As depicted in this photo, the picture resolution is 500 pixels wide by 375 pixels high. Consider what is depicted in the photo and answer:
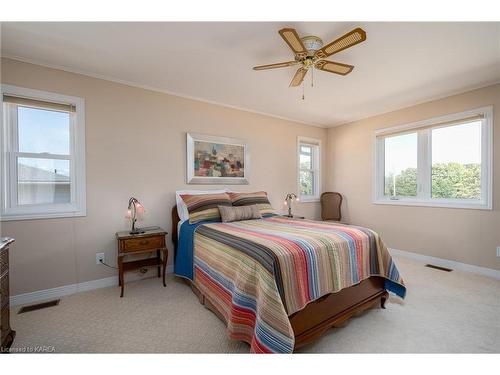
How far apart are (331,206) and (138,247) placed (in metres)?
3.71

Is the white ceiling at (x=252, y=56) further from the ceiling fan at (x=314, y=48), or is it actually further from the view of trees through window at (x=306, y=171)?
the view of trees through window at (x=306, y=171)

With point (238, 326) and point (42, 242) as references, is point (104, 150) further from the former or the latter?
point (238, 326)

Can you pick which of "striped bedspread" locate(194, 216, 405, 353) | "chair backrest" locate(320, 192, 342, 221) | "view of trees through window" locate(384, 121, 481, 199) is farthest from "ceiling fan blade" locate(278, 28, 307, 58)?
"chair backrest" locate(320, 192, 342, 221)

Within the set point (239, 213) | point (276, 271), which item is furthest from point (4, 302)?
point (239, 213)

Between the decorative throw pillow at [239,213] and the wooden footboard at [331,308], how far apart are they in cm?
93

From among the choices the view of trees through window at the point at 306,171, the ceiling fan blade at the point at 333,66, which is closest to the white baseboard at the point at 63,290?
the ceiling fan blade at the point at 333,66

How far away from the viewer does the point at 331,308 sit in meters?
1.82

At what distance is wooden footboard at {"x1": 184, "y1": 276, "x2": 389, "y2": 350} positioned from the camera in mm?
1626

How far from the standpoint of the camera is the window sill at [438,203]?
307 cm

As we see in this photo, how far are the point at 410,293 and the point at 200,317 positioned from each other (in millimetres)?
2256

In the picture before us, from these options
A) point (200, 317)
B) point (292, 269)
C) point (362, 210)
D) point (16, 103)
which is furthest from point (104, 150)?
point (362, 210)

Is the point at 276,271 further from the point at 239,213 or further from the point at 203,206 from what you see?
the point at 203,206

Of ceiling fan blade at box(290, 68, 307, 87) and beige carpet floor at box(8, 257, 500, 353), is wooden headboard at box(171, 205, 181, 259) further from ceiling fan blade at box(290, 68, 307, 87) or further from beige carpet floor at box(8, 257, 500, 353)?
ceiling fan blade at box(290, 68, 307, 87)
